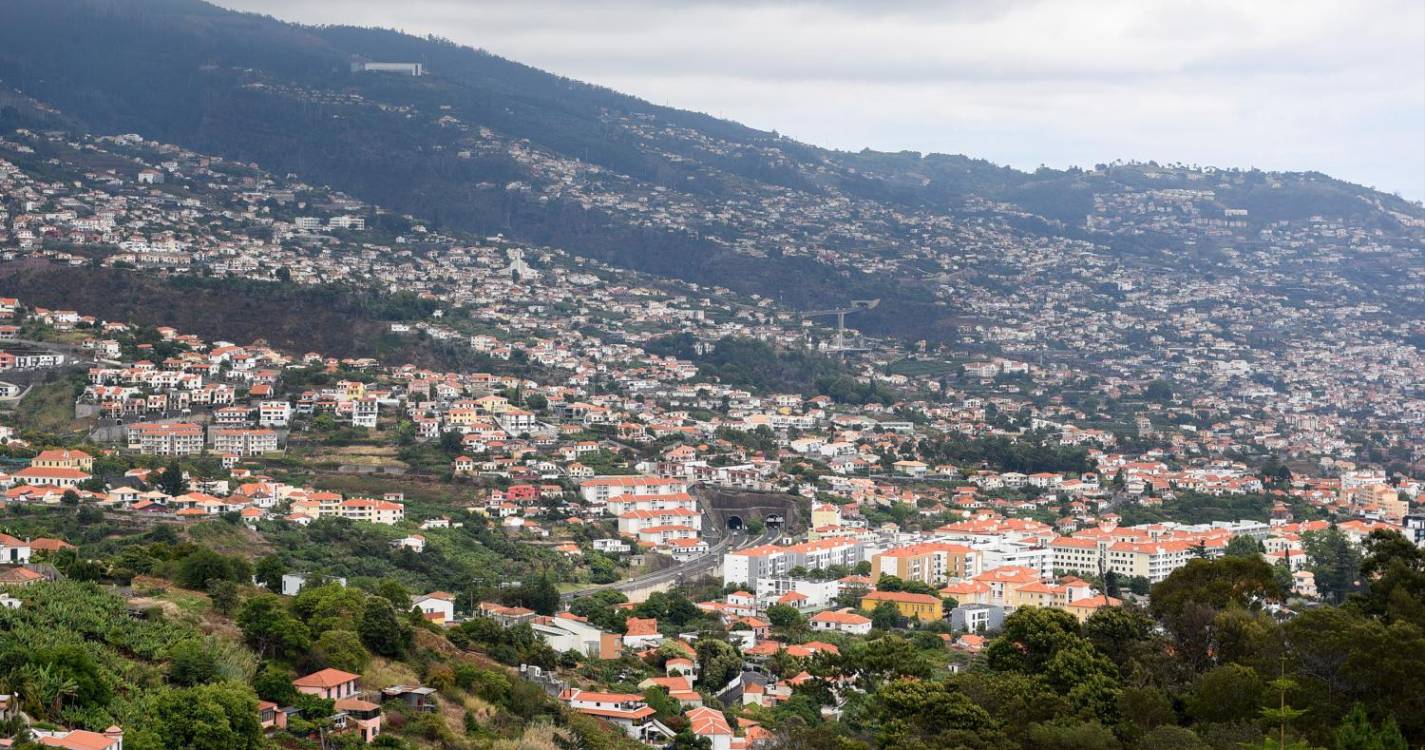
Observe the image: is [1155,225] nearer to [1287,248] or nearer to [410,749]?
[1287,248]

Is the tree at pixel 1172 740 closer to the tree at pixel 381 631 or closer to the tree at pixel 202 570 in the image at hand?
the tree at pixel 381 631

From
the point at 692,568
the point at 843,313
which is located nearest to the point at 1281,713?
the point at 692,568

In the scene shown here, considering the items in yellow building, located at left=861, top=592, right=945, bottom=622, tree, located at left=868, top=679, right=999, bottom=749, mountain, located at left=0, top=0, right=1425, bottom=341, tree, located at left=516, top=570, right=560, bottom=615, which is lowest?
yellow building, located at left=861, top=592, right=945, bottom=622

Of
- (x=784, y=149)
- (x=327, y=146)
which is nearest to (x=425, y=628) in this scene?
(x=327, y=146)

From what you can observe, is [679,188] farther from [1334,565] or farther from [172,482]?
[1334,565]

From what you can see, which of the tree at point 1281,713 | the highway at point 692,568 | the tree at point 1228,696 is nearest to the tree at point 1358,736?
the tree at point 1281,713

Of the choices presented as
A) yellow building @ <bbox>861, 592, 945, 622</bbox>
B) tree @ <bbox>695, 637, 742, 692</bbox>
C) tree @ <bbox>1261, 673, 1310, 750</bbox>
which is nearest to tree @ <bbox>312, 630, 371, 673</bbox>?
tree @ <bbox>695, 637, 742, 692</bbox>

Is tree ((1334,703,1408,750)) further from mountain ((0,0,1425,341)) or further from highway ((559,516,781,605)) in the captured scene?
mountain ((0,0,1425,341))

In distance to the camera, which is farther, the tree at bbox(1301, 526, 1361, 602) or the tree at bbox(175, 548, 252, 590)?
the tree at bbox(1301, 526, 1361, 602)
